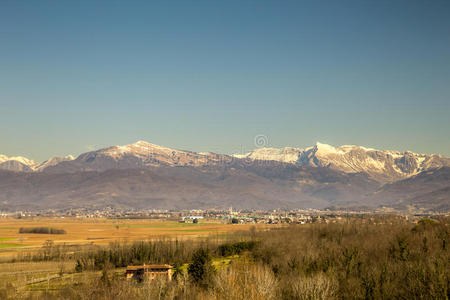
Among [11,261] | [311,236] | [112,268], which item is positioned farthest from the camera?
[311,236]

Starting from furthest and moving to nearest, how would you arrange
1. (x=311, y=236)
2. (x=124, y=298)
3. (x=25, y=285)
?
→ 1. (x=311, y=236)
2. (x=25, y=285)
3. (x=124, y=298)

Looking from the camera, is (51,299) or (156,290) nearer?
(156,290)

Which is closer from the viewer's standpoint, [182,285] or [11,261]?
[182,285]

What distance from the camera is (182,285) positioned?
7438 cm

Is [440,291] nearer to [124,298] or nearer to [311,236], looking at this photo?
[124,298]

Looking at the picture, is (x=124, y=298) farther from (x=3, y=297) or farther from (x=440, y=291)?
(x=440, y=291)

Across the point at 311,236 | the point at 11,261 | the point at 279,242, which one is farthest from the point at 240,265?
the point at 11,261

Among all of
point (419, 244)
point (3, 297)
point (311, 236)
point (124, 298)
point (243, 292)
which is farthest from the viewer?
point (311, 236)

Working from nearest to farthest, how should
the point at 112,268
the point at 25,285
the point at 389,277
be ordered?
the point at 389,277 → the point at 25,285 → the point at 112,268

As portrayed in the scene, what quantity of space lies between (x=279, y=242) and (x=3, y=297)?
67.6m

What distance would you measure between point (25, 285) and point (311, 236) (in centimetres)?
7656

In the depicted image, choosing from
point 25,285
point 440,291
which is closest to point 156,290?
point 440,291

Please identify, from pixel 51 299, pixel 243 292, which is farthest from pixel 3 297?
pixel 243 292

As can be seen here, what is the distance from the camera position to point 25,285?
9200 cm
